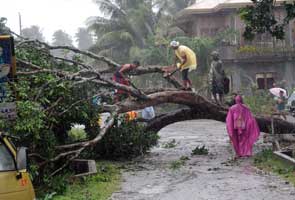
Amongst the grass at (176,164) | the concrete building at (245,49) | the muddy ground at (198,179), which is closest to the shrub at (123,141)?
the muddy ground at (198,179)

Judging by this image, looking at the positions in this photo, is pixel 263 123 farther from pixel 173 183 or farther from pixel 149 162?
pixel 173 183

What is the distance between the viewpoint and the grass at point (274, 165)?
1143 cm

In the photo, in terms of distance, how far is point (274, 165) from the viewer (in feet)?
41.3

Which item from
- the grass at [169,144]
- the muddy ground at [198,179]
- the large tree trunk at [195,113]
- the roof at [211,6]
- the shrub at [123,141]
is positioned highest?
the roof at [211,6]

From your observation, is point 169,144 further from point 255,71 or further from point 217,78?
point 255,71

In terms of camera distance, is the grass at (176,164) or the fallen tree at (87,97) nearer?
the fallen tree at (87,97)

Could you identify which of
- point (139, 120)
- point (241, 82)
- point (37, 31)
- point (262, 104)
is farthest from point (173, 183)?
point (37, 31)

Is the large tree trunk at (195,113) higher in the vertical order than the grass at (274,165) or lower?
higher

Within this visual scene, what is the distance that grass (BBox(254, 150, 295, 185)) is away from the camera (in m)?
11.4

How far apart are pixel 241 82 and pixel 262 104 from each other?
579cm

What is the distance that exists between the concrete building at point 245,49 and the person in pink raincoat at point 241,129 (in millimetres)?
16989

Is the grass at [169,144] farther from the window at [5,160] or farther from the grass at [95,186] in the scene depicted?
the window at [5,160]

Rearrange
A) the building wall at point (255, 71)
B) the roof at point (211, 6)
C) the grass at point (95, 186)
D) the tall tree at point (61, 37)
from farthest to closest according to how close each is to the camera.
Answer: the tall tree at point (61, 37) < the building wall at point (255, 71) < the roof at point (211, 6) < the grass at point (95, 186)

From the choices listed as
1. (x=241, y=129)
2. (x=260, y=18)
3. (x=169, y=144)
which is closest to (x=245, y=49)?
(x=169, y=144)
